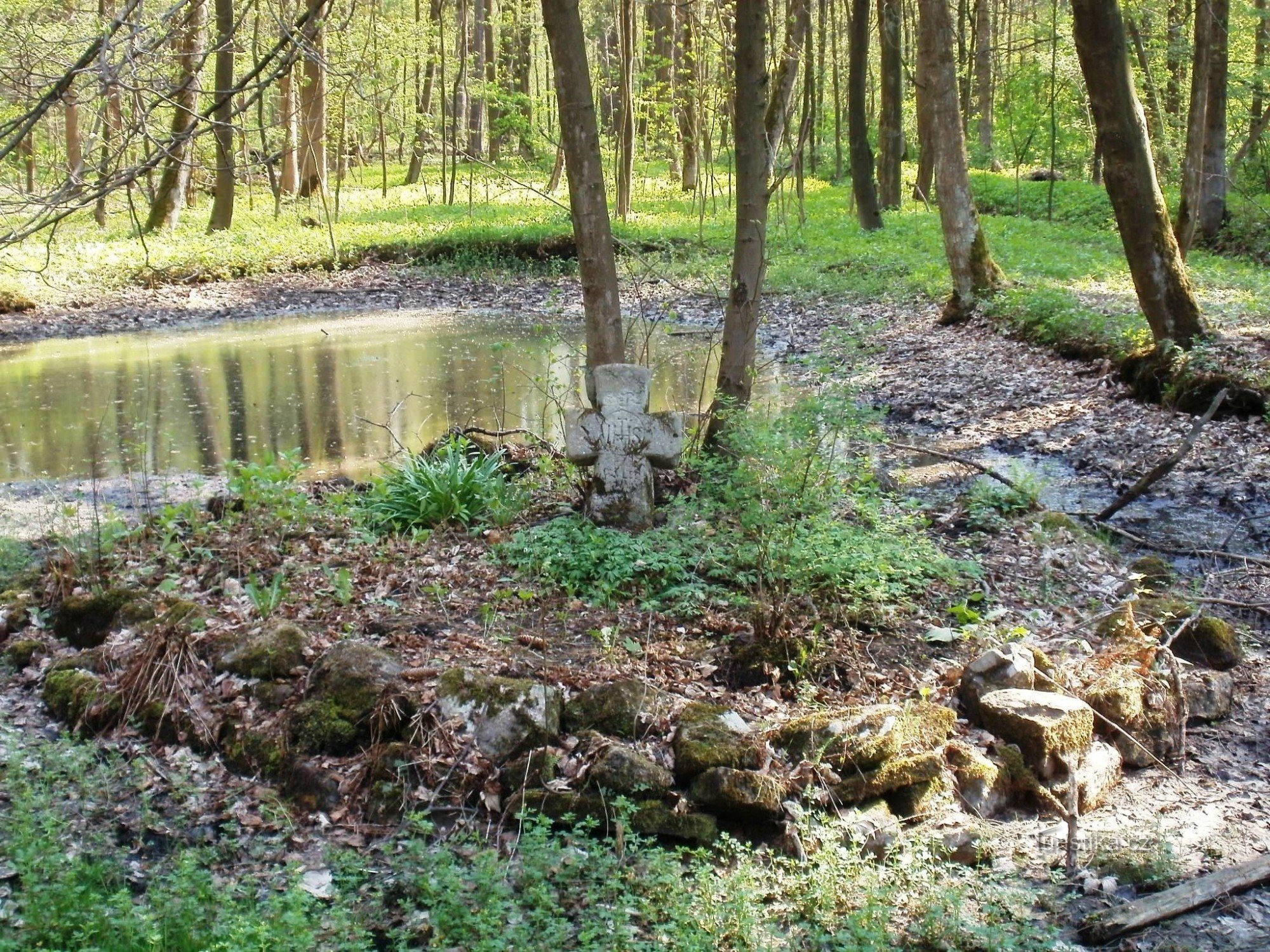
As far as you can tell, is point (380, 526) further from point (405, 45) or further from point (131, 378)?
point (405, 45)

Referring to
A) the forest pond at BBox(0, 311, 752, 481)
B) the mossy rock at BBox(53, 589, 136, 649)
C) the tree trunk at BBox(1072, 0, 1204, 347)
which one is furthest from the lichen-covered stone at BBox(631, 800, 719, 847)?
the tree trunk at BBox(1072, 0, 1204, 347)

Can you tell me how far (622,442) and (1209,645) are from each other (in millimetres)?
3589

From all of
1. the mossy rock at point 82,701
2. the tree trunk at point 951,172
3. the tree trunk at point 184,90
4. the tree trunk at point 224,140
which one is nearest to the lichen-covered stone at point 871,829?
the mossy rock at point 82,701

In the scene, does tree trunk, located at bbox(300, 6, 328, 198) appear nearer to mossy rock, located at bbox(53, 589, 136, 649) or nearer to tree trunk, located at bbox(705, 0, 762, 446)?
tree trunk, located at bbox(705, 0, 762, 446)

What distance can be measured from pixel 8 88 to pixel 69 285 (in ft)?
57.2

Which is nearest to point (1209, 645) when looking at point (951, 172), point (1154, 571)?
point (1154, 571)

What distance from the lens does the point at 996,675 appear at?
5027mm

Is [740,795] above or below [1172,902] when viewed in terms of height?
above

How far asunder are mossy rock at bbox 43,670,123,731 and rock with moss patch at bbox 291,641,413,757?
1.02 meters

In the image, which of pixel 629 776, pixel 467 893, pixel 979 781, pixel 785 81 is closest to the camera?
pixel 467 893

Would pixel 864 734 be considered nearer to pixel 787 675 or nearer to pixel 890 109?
pixel 787 675

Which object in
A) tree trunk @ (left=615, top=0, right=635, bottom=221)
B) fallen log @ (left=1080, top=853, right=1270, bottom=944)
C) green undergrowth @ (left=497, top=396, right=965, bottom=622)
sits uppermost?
tree trunk @ (left=615, top=0, right=635, bottom=221)

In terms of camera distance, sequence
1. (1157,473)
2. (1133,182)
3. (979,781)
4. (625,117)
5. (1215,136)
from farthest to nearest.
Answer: (625,117) < (1215,136) < (1133,182) < (1157,473) < (979,781)

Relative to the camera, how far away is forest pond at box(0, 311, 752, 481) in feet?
36.4
